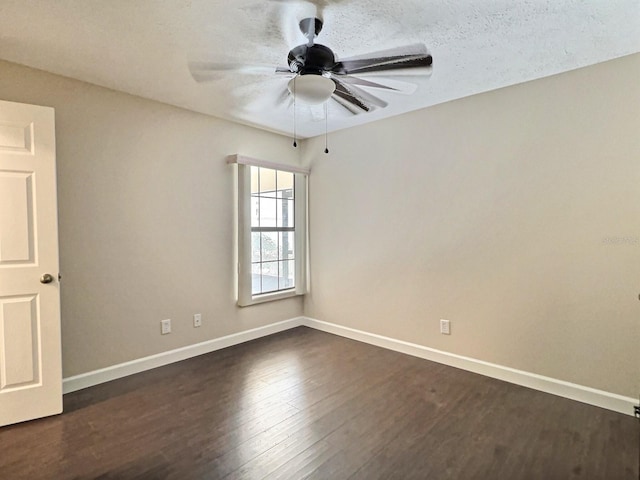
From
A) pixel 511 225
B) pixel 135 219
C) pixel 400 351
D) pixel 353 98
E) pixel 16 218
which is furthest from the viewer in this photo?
pixel 400 351

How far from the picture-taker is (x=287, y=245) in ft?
13.8

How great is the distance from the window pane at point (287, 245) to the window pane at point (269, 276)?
172mm

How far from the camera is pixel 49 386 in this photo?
7.43 feet

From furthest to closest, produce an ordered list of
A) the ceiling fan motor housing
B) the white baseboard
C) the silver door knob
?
the white baseboard
the silver door knob
the ceiling fan motor housing

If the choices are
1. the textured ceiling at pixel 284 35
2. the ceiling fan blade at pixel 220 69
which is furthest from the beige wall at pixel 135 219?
the ceiling fan blade at pixel 220 69

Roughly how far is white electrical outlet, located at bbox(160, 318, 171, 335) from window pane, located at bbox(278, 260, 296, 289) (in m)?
1.37

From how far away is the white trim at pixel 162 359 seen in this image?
2.64 metres

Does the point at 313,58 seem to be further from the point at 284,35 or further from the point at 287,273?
the point at 287,273

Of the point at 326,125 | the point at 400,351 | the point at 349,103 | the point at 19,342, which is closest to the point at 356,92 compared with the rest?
the point at 349,103

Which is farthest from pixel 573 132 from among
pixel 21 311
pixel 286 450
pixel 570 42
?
pixel 21 311

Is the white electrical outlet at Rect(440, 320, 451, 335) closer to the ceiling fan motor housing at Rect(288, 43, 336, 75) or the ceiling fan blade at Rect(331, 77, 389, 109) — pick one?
the ceiling fan blade at Rect(331, 77, 389, 109)

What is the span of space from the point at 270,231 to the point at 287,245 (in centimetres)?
33

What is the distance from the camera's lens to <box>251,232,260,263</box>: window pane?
381 cm

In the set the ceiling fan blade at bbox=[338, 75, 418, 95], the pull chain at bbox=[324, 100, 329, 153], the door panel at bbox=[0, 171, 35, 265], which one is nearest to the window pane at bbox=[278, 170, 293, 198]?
the pull chain at bbox=[324, 100, 329, 153]
